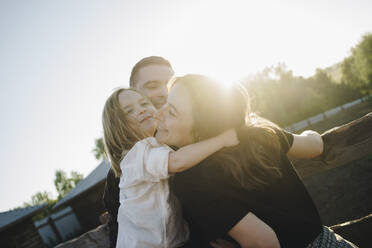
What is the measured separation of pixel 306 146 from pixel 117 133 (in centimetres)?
167

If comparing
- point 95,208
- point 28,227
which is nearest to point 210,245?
point 28,227

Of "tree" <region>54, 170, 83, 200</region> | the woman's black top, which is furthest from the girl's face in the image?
"tree" <region>54, 170, 83, 200</region>

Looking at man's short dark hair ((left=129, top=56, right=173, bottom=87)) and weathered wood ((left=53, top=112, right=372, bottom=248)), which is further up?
man's short dark hair ((left=129, top=56, right=173, bottom=87))

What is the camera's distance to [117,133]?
7.30 ft

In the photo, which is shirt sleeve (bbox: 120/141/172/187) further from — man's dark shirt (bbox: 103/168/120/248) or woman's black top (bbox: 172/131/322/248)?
man's dark shirt (bbox: 103/168/120/248)

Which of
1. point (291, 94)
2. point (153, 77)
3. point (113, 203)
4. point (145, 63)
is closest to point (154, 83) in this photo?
point (153, 77)

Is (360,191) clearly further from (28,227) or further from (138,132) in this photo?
(28,227)

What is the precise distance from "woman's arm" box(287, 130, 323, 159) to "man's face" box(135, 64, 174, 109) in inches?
85.3

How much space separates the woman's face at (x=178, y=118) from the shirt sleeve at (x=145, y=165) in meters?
0.10

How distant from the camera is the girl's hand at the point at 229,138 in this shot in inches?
52.3

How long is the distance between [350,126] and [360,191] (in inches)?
223

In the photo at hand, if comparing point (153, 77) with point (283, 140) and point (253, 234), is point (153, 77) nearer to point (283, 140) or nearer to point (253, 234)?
point (283, 140)

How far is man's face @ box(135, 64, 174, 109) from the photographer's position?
3406 millimetres

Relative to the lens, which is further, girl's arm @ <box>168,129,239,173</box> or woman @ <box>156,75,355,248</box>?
girl's arm @ <box>168,129,239,173</box>
